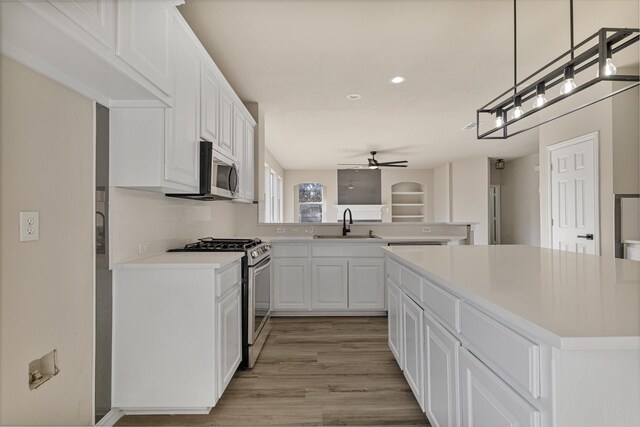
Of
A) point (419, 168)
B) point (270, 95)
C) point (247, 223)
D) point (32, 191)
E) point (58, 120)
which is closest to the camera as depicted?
point (32, 191)

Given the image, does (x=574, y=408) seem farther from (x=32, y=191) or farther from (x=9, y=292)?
(x=32, y=191)

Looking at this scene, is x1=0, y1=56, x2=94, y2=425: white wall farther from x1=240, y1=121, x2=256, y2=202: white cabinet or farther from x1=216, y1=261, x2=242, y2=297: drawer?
x1=240, y1=121, x2=256, y2=202: white cabinet

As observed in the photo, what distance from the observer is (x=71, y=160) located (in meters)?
1.62

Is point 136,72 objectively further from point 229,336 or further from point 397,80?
point 397,80

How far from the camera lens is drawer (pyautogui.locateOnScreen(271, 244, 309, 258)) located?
3812mm

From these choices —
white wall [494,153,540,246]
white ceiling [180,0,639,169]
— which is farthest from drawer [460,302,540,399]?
white wall [494,153,540,246]

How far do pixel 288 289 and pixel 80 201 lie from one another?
8.17 feet

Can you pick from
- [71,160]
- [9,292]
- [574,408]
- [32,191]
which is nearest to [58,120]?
[71,160]

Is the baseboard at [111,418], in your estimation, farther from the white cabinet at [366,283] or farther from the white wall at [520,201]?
the white wall at [520,201]

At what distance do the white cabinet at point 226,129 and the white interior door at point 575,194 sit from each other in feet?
12.8

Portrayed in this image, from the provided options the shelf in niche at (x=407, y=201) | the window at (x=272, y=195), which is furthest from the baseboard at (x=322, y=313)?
the shelf in niche at (x=407, y=201)

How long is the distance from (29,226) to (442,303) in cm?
177

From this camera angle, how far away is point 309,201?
9.91m

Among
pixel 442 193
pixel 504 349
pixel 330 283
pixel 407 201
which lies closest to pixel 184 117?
pixel 504 349
